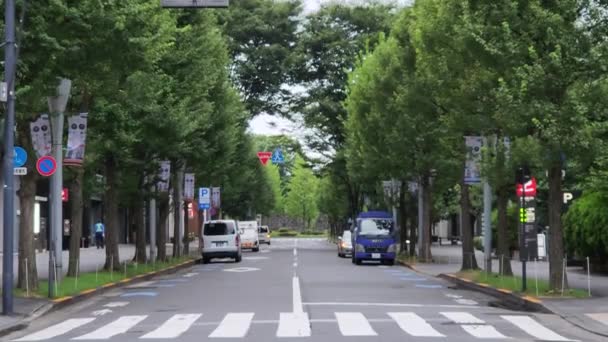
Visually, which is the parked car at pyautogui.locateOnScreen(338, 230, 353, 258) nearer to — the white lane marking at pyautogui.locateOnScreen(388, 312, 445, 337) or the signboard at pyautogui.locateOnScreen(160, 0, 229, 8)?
the white lane marking at pyautogui.locateOnScreen(388, 312, 445, 337)

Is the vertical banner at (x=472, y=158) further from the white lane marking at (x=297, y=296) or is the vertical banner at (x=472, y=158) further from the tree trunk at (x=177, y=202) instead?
the tree trunk at (x=177, y=202)

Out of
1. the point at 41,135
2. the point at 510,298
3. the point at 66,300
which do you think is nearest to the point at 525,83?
the point at 510,298

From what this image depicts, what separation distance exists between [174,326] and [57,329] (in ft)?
6.68

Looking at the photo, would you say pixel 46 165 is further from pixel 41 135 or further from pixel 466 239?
pixel 466 239

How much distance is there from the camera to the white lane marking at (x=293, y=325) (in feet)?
51.0

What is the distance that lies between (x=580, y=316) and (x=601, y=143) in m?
4.21

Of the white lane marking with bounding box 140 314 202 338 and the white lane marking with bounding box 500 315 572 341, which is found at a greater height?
the white lane marking with bounding box 140 314 202 338

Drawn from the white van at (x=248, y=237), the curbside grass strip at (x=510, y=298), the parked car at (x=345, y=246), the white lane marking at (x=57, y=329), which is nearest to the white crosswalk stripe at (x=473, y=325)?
the curbside grass strip at (x=510, y=298)

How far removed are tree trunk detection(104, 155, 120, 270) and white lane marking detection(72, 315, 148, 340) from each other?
13.2 metres

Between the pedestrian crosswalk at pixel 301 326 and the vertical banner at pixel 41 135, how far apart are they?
4.76m

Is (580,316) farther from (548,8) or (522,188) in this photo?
(548,8)

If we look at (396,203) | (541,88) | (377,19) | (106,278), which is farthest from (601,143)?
(377,19)

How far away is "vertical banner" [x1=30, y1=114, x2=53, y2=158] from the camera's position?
22172 millimetres

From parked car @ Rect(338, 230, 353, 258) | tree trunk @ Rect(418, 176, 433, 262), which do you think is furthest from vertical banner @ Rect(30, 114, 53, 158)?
parked car @ Rect(338, 230, 353, 258)
